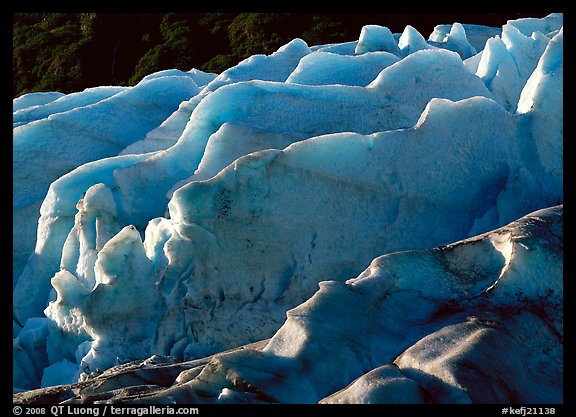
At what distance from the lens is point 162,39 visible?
34250 mm

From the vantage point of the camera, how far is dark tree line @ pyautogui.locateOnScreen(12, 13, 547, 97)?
104 ft

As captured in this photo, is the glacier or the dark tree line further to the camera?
the dark tree line

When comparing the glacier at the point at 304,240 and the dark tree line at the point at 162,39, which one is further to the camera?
the dark tree line at the point at 162,39

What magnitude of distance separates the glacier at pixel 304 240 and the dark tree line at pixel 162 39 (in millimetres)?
18229

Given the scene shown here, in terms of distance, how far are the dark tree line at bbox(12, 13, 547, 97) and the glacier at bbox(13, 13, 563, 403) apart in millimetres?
18229

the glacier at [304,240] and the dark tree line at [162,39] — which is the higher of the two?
the glacier at [304,240]

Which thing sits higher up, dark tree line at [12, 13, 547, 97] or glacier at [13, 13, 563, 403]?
glacier at [13, 13, 563, 403]

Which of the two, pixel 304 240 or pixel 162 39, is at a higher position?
pixel 304 240

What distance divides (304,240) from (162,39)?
26389 mm

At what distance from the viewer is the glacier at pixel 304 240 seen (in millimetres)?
6621

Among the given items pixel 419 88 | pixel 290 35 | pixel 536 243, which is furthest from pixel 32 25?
pixel 536 243

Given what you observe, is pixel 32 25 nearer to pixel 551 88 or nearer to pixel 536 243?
pixel 551 88

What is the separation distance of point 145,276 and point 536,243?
4.46 meters

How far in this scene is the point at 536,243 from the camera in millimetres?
7547
